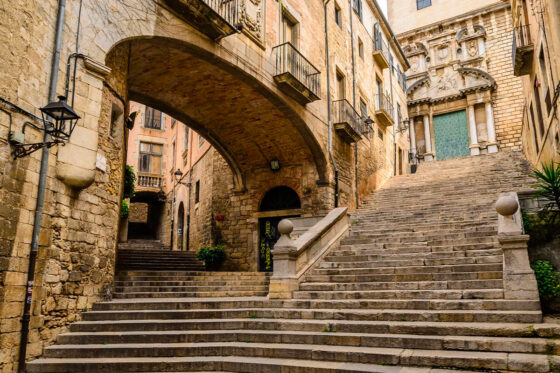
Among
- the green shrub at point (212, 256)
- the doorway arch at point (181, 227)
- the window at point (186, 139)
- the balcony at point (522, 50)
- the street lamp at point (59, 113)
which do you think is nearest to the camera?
the street lamp at point (59, 113)

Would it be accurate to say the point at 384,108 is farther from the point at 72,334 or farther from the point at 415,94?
the point at 72,334

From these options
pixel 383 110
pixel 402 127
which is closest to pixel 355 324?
pixel 383 110

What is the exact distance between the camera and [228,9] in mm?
10250

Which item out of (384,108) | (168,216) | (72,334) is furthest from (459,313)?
(168,216)

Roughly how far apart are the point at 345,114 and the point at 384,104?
709 cm

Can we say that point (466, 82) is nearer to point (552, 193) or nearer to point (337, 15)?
point (337, 15)

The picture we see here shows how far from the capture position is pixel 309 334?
5.94 m

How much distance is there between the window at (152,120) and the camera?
24938 millimetres

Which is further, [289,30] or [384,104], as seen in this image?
[384,104]

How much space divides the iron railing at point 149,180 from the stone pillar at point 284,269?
17458mm

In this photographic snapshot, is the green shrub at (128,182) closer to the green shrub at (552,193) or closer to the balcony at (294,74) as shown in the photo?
the balcony at (294,74)

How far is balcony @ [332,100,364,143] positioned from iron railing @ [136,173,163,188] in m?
12.9

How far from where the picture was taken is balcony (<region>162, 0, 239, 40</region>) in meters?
8.49

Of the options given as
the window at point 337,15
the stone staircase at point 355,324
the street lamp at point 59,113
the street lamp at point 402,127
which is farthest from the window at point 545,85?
the street lamp at point 402,127
